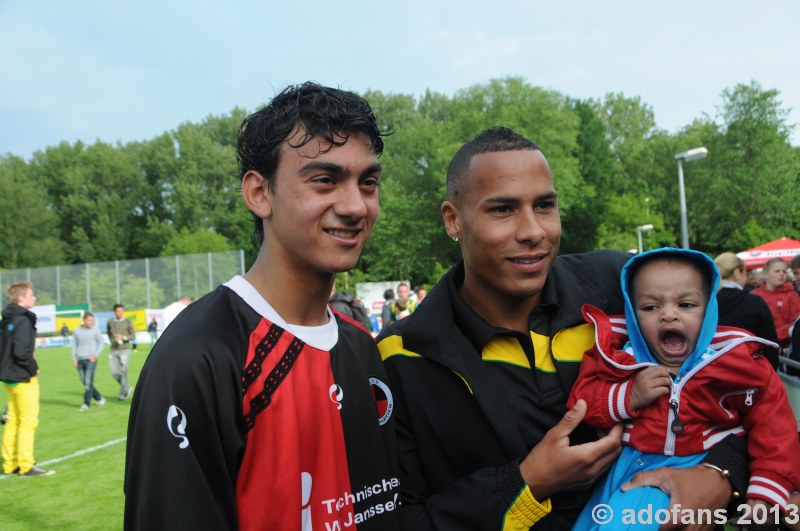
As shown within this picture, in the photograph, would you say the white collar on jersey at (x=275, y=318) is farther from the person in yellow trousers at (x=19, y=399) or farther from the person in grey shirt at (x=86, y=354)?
the person in grey shirt at (x=86, y=354)

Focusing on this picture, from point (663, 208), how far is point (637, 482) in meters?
60.3

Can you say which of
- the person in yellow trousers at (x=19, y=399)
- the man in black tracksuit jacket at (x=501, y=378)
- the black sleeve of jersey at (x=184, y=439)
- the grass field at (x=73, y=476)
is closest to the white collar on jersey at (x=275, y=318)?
the black sleeve of jersey at (x=184, y=439)

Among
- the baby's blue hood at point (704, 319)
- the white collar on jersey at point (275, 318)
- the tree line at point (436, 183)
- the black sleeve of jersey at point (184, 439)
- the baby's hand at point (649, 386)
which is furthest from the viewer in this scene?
the tree line at point (436, 183)

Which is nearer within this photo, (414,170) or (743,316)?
(743,316)

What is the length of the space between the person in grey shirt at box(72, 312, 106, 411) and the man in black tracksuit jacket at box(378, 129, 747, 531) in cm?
1347

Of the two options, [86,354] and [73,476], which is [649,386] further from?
[86,354]

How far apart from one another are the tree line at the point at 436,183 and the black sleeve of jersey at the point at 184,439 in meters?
37.8

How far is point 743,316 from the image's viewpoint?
5117 mm

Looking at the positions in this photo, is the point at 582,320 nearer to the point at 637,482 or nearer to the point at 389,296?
the point at 637,482

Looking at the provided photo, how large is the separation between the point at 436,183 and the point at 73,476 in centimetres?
4086

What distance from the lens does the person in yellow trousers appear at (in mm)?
8727

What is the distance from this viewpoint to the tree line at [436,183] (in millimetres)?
43188

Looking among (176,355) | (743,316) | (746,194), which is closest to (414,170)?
(746,194)

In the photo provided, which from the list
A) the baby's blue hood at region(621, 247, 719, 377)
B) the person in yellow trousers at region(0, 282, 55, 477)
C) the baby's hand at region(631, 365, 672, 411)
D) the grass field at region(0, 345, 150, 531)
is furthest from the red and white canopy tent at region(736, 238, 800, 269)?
the baby's hand at region(631, 365, 672, 411)
